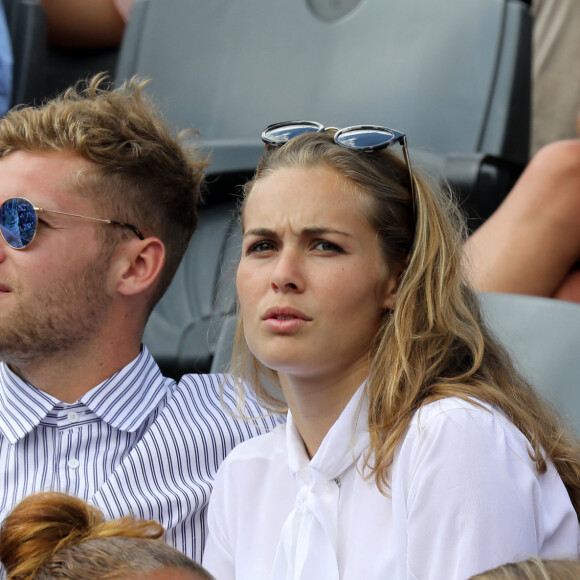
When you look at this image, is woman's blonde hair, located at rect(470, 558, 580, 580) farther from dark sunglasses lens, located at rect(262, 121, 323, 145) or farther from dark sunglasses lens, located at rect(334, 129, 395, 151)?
dark sunglasses lens, located at rect(262, 121, 323, 145)

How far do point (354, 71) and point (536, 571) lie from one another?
231 centimetres

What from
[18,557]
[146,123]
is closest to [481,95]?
[146,123]

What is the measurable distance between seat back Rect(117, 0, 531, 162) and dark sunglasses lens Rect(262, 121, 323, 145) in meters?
0.93

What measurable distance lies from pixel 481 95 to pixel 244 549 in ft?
5.41

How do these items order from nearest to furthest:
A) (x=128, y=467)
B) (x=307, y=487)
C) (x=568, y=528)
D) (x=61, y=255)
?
(x=568, y=528)
(x=307, y=487)
(x=128, y=467)
(x=61, y=255)

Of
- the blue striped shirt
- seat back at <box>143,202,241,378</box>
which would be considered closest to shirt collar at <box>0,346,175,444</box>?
the blue striped shirt

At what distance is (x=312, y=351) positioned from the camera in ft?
5.01

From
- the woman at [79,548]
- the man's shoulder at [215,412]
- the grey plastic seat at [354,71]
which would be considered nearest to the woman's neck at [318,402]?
the man's shoulder at [215,412]

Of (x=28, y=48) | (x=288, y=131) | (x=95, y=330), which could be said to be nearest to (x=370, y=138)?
(x=288, y=131)

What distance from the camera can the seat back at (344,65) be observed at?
282 centimetres

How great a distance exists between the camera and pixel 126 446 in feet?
6.39

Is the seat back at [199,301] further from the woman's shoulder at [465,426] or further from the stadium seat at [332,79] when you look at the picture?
the woman's shoulder at [465,426]

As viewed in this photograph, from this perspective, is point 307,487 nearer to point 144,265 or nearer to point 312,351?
point 312,351

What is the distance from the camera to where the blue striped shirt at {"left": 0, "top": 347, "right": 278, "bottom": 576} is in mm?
1857
